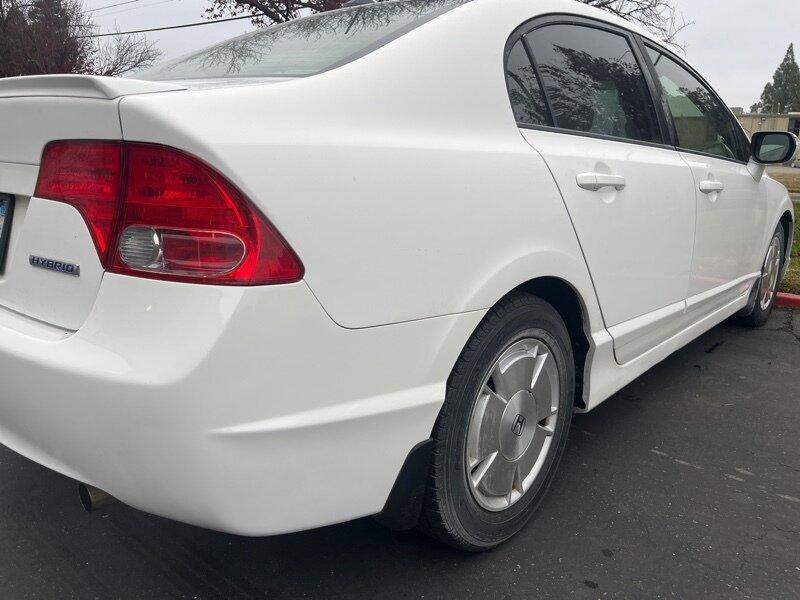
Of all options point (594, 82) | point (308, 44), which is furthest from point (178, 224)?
point (594, 82)

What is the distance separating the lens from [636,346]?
2.55 meters

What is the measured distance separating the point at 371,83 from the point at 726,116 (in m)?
2.89

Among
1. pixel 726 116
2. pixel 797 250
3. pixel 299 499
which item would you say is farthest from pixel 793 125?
pixel 299 499

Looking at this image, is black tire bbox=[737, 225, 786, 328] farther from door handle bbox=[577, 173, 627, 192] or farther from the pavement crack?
door handle bbox=[577, 173, 627, 192]

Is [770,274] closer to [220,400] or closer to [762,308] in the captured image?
[762,308]

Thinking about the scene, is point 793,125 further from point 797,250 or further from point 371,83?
point 371,83

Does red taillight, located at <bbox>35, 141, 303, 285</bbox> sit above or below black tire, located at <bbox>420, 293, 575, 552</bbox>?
above

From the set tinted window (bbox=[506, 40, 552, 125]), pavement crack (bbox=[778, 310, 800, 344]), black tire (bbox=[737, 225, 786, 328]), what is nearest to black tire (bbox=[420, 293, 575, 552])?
tinted window (bbox=[506, 40, 552, 125])

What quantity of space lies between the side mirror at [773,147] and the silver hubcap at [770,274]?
2.67ft

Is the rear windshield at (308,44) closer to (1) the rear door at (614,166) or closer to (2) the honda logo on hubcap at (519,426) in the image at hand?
(1) the rear door at (614,166)

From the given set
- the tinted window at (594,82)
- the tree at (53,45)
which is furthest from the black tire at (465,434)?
the tree at (53,45)

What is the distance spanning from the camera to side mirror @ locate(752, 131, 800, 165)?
11.9 ft

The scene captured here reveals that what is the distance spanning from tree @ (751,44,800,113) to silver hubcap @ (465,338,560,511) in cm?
10226

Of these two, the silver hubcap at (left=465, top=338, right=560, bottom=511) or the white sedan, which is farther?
the silver hubcap at (left=465, top=338, right=560, bottom=511)
